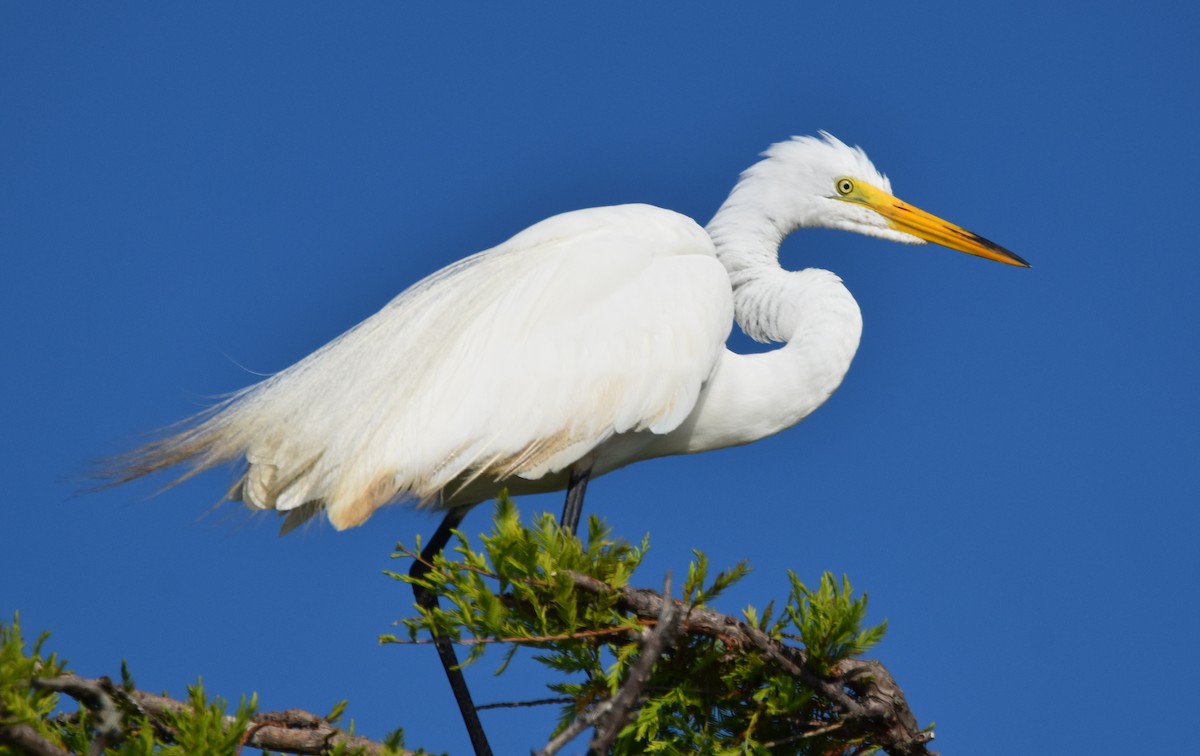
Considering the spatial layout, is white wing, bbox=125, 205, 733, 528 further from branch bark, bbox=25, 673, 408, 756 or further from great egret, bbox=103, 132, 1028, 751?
branch bark, bbox=25, 673, 408, 756

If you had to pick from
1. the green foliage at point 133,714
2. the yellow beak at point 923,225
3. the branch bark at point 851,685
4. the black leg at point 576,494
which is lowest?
the green foliage at point 133,714

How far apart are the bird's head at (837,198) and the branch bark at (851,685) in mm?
2345

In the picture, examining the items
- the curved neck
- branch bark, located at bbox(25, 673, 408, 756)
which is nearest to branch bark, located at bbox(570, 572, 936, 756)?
branch bark, located at bbox(25, 673, 408, 756)

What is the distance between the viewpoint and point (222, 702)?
9.41 ft

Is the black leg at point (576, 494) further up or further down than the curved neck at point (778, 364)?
further down

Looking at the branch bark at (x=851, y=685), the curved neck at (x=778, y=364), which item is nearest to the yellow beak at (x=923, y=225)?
the curved neck at (x=778, y=364)

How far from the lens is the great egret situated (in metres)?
4.14

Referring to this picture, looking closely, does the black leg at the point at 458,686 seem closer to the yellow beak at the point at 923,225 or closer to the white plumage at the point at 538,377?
the white plumage at the point at 538,377

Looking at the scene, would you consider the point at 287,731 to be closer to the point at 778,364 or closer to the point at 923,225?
the point at 778,364

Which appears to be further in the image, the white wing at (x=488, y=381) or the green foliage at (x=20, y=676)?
the white wing at (x=488, y=381)

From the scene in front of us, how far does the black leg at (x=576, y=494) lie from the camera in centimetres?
447

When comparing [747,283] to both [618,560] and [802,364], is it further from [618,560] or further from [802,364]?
[618,560]

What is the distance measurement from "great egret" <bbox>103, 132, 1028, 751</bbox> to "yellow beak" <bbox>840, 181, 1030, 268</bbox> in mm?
610

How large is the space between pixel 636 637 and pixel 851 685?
637mm
